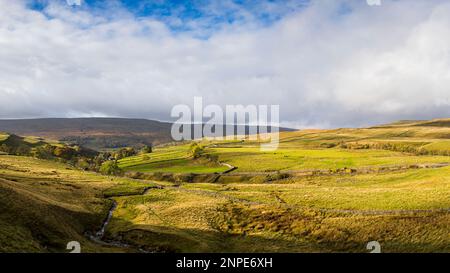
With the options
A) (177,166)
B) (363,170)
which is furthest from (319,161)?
(177,166)

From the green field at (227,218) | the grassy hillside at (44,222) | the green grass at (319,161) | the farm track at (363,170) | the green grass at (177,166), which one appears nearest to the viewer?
the grassy hillside at (44,222)

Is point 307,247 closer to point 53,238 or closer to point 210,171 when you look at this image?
point 53,238

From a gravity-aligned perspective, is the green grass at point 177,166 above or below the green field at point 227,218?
below

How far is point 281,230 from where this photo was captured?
155 feet

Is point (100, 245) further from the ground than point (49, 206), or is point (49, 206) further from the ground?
point (49, 206)

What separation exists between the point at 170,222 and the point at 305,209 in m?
23.3

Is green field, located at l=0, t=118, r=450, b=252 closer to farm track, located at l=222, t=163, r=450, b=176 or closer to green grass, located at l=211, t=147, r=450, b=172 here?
farm track, located at l=222, t=163, r=450, b=176

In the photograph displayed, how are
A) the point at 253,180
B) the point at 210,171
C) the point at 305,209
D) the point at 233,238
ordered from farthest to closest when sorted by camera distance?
the point at 210,171, the point at 253,180, the point at 305,209, the point at 233,238

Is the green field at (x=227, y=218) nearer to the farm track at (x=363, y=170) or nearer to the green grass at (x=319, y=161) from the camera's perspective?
the farm track at (x=363, y=170)

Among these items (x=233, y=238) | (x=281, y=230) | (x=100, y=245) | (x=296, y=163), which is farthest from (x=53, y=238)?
(x=296, y=163)

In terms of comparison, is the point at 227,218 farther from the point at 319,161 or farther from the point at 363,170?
the point at 319,161

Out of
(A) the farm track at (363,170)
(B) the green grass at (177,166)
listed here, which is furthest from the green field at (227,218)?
(B) the green grass at (177,166)

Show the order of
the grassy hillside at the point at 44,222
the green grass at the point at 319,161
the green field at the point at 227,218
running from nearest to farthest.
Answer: the grassy hillside at the point at 44,222
the green field at the point at 227,218
the green grass at the point at 319,161
